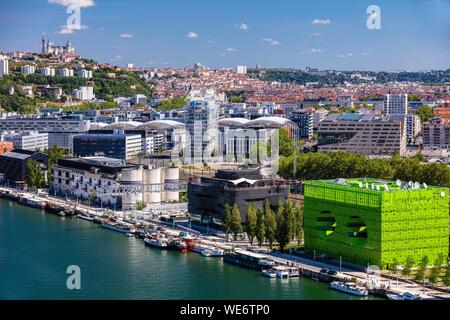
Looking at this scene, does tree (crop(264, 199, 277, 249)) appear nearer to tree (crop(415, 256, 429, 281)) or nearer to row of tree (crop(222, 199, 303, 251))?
row of tree (crop(222, 199, 303, 251))

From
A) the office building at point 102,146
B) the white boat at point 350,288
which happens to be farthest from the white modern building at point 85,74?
the white boat at point 350,288

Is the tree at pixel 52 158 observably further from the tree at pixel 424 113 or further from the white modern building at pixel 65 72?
the white modern building at pixel 65 72

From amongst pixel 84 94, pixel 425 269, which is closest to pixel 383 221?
pixel 425 269

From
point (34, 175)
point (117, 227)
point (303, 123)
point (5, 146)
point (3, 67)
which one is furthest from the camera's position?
point (3, 67)

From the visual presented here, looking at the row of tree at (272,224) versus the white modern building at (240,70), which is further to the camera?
the white modern building at (240,70)

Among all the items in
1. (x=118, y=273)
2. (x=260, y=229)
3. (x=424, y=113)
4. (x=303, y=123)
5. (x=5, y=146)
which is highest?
(x=424, y=113)

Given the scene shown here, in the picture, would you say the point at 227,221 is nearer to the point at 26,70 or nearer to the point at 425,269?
the point at 425,269
